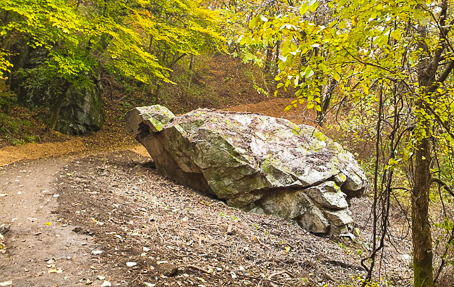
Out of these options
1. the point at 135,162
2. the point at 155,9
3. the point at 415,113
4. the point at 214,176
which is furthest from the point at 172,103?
the point at 415,113

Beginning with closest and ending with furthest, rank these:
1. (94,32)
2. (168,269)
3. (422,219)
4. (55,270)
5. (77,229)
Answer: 1. (55,270)
2. (168,269)
3. (422,219)
4. (77,229)
5. (94,32)

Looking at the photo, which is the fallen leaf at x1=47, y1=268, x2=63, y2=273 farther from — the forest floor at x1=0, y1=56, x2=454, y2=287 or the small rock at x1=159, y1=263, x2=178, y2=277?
the small rock at x1=159, y1=263, x2=178, y2=277

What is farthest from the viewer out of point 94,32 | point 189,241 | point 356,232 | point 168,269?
point 94,32

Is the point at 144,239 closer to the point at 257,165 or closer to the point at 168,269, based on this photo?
the point at 168,269

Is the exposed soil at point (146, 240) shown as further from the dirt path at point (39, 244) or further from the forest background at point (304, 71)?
the forest background at point (304, 71)

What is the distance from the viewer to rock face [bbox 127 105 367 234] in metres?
6.82

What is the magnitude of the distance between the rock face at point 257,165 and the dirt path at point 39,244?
310cm

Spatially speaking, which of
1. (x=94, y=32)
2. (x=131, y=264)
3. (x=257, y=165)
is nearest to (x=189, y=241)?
(x=131, y=264)

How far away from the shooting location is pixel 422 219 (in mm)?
3523

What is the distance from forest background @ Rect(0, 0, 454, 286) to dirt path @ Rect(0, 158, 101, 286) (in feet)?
9.27

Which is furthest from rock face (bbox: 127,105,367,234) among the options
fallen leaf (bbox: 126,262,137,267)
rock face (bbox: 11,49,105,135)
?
rock face (bbox: 11,49,105,135)

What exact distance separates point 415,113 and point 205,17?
430 inches

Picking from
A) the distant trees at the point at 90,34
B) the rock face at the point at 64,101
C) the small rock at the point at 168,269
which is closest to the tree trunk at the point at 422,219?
the small rock at the point at 168,269

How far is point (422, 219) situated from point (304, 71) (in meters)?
2.86
